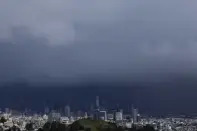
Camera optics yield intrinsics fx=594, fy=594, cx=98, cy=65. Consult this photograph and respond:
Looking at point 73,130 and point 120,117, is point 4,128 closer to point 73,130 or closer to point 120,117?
point 73,130

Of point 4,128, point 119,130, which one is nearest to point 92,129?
point 119,130

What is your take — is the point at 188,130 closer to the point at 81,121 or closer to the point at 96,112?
the point at 81,121

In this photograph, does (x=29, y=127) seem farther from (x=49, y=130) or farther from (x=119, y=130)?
(x=119, y=130)

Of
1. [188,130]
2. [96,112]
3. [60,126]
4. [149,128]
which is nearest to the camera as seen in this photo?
[60,126]

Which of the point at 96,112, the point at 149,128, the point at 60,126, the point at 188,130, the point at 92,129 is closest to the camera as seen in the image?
the point at 92,129

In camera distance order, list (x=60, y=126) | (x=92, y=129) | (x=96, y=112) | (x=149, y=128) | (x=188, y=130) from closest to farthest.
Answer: (x=92, y=129)
(x=60, y=126)
(x=149, y=128)
(x=188, y=130)
(x=96, y=112)

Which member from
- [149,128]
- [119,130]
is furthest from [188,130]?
[119,130]

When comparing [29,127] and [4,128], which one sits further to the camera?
[29,127]

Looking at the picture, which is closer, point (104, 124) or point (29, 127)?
point (104, 124)
